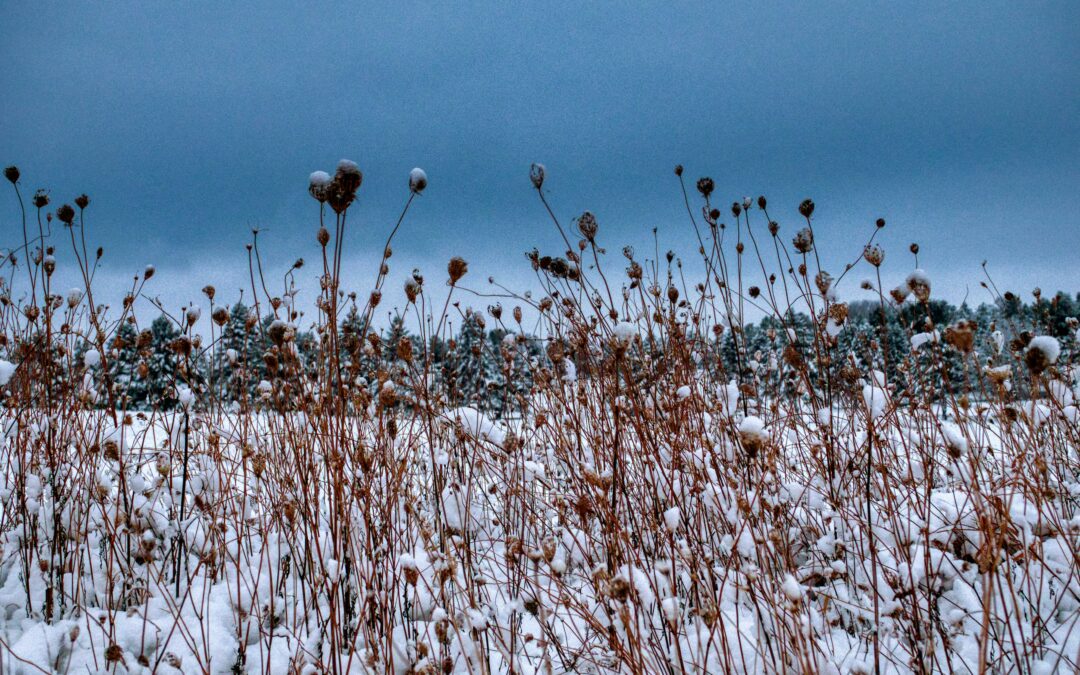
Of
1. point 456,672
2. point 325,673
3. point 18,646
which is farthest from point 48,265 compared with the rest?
point 456,672

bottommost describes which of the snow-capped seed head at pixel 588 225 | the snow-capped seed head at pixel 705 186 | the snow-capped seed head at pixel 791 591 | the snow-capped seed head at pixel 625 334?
the snow-capped seed head at pixel 791 591

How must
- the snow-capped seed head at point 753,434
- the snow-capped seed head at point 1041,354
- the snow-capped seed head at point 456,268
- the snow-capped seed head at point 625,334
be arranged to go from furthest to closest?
1. the snow-capped seed head at point 456,268
2. the snow-capped seed head at point 625,334
3. the snow-capped seed head at point 753,434
4. the snow-capped seed head at point 1041,354

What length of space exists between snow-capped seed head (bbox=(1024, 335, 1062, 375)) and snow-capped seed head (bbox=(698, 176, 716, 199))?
5.19ft

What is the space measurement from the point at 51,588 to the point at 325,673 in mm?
1115

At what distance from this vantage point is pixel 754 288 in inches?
99.7

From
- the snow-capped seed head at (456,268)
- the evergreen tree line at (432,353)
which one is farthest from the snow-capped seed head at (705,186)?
the snow-capped seed head at (456,268)

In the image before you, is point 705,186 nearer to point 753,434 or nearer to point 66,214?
point 753,434

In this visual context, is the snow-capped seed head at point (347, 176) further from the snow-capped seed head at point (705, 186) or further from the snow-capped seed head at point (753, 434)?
the snow-capped seed head at point (705, 186)

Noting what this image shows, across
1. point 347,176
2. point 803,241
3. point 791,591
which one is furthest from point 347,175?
point 803,241

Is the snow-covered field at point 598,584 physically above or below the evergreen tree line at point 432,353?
below

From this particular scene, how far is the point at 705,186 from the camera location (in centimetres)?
230

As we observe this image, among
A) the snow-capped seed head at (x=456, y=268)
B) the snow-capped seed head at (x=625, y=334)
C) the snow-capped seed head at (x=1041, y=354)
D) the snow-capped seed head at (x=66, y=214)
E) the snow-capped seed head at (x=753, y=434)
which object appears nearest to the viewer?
the snow-capped seed head at (x=1041, y=354)

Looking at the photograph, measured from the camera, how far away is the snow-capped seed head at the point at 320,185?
1151mm

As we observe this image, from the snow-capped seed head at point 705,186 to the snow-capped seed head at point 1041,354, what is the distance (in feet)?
5.19
